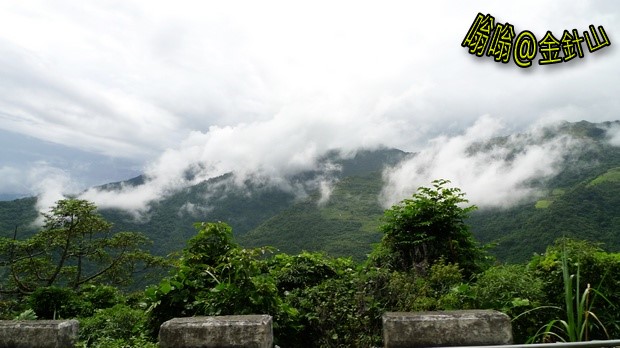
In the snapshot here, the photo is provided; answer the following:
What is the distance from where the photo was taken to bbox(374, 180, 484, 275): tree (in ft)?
24.3

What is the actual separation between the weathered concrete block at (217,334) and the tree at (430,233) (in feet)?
13.9

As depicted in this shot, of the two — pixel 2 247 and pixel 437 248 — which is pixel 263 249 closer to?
pixel 437 248

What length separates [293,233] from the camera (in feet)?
428

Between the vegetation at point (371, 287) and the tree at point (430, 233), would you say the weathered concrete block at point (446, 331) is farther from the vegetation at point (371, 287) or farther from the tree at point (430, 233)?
the tree at point (430, 233)

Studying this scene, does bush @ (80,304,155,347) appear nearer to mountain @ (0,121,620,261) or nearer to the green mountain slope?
mountain @ (0,121,620,261)

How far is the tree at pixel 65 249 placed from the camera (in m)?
17.3

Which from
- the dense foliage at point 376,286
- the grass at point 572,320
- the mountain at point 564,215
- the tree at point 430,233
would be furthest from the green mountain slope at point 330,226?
the grass at point 572,320

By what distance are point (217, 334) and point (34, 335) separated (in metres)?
1.74

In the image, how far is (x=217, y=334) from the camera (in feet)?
11.2

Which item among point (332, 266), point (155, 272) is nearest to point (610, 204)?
point (155, 272)

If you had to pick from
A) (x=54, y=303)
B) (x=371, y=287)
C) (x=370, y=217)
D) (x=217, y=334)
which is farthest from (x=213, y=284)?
(x=370, y=217)

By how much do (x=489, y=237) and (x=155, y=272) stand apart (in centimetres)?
8815

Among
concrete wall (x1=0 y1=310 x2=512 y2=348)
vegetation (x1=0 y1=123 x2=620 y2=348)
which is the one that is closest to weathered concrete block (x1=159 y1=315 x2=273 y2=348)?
concrete wall (x1=0 y1=310 x2=512 y2=348)

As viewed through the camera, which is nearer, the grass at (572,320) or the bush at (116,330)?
the grass at (572,320)
